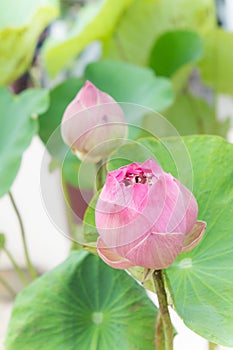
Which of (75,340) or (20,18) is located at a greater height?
(20,18)

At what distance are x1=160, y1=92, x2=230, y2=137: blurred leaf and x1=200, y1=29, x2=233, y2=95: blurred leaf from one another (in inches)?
1.5

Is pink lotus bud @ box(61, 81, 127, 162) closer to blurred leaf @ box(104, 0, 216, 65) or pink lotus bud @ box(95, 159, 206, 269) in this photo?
pink lotus bud @ box(95, 159, 206, 269)

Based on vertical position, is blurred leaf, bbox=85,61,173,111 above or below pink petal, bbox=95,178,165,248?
above

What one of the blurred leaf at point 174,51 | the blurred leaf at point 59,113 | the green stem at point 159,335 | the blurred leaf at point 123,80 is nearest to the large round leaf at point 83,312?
the green stem at point 159,335

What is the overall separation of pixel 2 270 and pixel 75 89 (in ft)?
0.86

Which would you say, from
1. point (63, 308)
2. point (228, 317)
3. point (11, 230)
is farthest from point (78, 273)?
point (11, 230)

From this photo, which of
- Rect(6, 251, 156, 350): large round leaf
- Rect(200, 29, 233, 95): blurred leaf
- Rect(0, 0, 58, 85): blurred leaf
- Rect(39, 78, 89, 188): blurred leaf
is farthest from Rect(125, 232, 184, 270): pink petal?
Rect(200, 29, 233, 95): blurred leaf

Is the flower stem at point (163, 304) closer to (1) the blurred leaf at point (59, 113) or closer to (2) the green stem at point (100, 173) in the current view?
Result: (2) the green stem at point (100, 173)

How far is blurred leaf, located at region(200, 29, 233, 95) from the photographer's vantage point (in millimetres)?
785

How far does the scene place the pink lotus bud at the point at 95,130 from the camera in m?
0.34

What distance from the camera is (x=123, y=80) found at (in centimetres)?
68

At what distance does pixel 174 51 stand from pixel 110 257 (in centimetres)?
51

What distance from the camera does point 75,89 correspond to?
0.63 meters

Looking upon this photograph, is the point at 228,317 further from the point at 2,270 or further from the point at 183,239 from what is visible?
the point at 2,270
